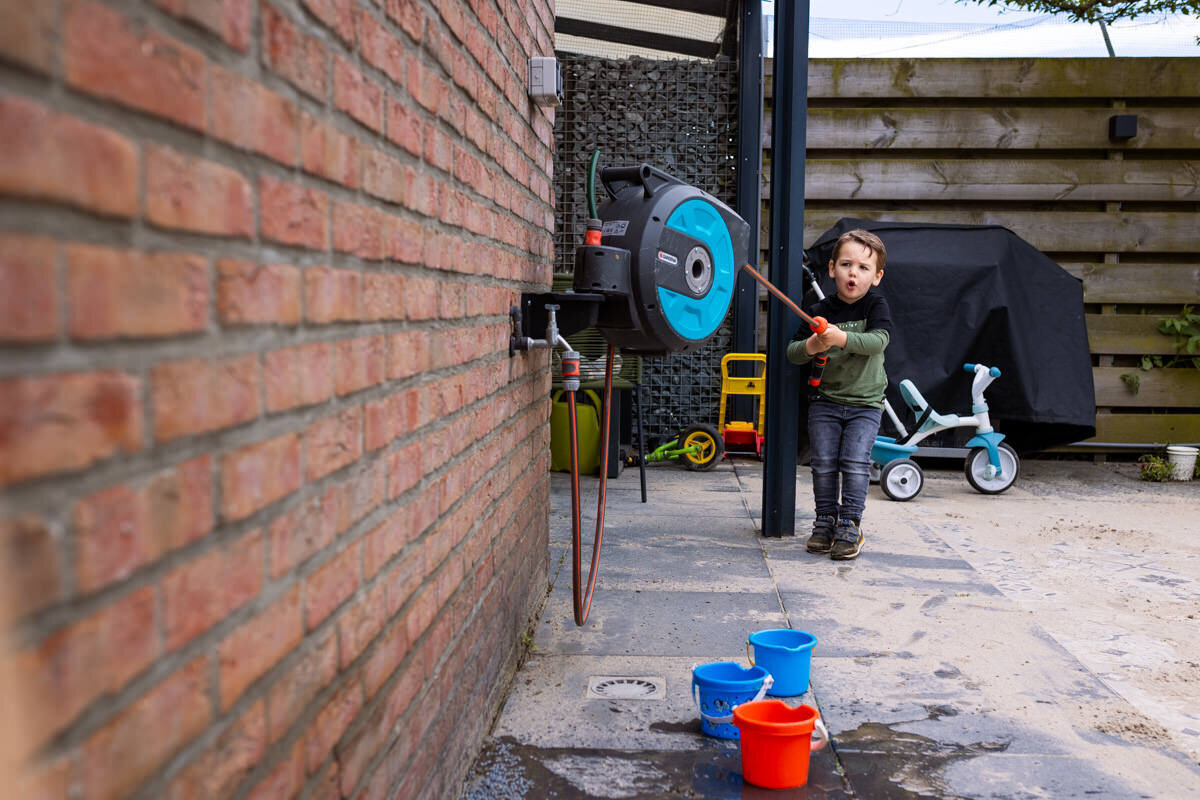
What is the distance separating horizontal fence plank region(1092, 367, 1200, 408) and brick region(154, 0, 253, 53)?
694 centimetres

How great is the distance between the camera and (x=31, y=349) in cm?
62

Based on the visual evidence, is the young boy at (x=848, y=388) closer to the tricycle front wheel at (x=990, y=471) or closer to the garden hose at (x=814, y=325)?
the garden hose at (x=814, y=325)

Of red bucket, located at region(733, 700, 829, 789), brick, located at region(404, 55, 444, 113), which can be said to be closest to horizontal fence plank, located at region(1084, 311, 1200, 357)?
red bucket, located at region(733, 700, 829, 789)

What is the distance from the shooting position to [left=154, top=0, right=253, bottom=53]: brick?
811 millimetres

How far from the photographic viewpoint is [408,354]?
5.20 ft

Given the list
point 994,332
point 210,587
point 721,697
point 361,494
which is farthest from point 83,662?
point 994,332

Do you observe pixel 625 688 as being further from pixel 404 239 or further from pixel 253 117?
pixel 253 117

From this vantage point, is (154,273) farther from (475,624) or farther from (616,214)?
(616,214)

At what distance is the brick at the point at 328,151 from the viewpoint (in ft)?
3.68

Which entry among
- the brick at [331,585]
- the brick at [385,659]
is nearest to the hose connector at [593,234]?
the brick at [385,659]

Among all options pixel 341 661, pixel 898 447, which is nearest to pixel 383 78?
pixel 341 661

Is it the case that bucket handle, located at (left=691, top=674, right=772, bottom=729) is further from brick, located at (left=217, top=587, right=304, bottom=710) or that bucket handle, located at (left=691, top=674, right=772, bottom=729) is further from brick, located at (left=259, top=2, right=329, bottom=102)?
brick, located at (left=259, top=2, right=329, bottom=102)

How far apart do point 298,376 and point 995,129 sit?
22.2 ft

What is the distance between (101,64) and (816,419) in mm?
3899
